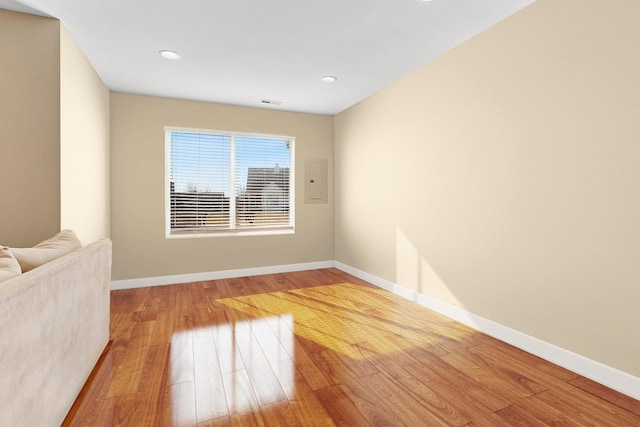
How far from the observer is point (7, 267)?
127 centimetres

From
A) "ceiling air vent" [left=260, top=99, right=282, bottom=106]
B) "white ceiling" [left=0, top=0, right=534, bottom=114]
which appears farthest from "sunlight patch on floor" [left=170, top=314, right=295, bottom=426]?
"ceiling air vent" [left=260, top=99, right=282, bottom=106]

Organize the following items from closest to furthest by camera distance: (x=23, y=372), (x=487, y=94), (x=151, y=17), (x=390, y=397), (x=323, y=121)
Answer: (x=23, y=372)
(x=390, y=397)
(x=151, y=17)
(x=487, y=94)
(x=323, y=121)

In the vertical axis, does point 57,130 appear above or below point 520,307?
above

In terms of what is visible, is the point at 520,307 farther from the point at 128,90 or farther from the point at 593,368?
the point at 128,90

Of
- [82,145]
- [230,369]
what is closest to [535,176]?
[230,369]

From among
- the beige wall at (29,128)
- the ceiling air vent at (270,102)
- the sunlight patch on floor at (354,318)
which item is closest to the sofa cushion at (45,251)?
the beige wall at (29,128)

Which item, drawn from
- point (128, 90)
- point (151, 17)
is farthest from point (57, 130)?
Answer: point (128, 90)

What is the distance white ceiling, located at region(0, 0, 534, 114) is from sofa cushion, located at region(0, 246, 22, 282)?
6.12 feet

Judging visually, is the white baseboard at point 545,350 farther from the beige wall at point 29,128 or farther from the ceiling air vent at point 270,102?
the beige wall at point 29,128

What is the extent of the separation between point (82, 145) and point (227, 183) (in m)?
1.91

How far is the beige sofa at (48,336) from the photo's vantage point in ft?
3.37

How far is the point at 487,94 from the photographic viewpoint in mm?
2600

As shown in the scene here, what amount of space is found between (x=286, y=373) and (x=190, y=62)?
2.98 metres

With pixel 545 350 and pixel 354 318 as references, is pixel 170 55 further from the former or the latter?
pixel 545 350
